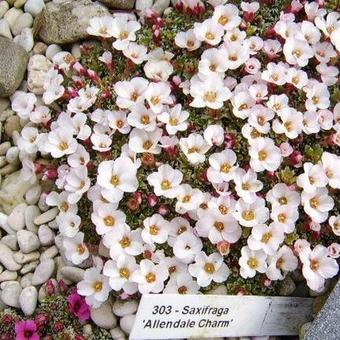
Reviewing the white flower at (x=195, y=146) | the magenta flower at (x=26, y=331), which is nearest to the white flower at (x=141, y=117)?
the white flower at (x=195, y=146)

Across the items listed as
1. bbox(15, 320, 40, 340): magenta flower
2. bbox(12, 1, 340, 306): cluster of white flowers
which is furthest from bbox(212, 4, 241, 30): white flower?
bbox(15, 320, 40, 340): magenta flower

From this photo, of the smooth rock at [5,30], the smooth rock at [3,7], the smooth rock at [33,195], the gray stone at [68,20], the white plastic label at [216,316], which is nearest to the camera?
the white plastic label at [216,316]

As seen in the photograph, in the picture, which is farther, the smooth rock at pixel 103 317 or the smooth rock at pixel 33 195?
the smooth rock at pixel 33 195

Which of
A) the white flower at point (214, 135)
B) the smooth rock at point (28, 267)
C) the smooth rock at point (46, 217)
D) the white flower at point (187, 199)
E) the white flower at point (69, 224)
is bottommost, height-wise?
the smooth rock at point (28, 267)

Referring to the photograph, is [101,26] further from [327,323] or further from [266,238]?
[327,323]

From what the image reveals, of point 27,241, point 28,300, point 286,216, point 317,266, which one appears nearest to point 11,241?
point 27,241

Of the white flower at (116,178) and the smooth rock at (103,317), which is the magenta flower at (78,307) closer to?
the smooth rock at (103,317)

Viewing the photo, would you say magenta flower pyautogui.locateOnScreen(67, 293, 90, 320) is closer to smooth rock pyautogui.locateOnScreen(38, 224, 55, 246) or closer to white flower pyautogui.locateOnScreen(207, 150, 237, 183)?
smooth rock pyautogui.locateOnScreen(38, 224, 55, 246)
